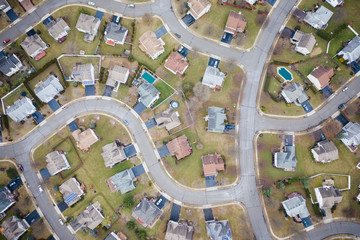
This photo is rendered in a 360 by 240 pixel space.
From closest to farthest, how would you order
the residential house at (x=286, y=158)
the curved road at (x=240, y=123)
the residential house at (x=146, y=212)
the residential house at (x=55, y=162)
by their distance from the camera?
1. the residential house at (x=146, y=212)
2. the residential house at (x=286, y=158)
3. the residential house at (x=55, y=162)
4. the curved road at (x=240, y=123)

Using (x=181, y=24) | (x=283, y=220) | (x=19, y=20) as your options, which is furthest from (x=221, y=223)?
(x=19, y=20)

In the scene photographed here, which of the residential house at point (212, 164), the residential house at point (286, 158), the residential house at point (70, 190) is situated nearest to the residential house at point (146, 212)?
the residential house at point (212, 164)

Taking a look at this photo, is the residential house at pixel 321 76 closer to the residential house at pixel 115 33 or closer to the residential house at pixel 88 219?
the residential house at pixel 115 33

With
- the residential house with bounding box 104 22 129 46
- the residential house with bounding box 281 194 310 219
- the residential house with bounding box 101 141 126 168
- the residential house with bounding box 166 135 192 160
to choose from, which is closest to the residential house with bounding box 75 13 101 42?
the residential house with bounding box 104 22 129 46

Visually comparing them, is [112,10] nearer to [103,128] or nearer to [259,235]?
[103,128]

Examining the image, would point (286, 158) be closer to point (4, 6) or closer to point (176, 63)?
point (176, 63)

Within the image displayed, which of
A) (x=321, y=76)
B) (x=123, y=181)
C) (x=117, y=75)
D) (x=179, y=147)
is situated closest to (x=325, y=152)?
(x=321, y=76)

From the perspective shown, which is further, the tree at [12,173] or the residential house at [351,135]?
the tree at [12,173]
